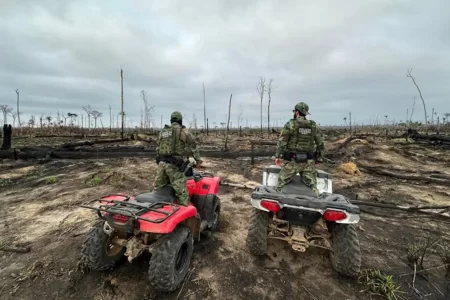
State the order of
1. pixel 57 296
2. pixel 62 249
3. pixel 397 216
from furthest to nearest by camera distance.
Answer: pixel 397 216 < pixel 62 249 < pixel 57 296

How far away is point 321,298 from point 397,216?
11.8ft

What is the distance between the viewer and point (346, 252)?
270 centimetres

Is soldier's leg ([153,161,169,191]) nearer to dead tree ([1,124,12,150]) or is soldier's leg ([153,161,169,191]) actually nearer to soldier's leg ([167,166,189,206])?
soldier's leg ([167,166,189,206])

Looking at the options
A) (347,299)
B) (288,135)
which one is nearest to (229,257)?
(347,299)

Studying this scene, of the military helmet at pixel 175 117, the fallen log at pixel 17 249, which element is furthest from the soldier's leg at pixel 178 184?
the fallen log at pixel 17 249

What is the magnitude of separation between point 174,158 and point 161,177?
34 cm

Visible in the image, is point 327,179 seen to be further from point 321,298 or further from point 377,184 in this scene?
point 377,184

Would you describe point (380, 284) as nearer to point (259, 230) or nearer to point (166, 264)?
point (259, 230)

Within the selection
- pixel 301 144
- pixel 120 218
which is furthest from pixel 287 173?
pixel 120 218

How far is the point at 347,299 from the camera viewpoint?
255 cm

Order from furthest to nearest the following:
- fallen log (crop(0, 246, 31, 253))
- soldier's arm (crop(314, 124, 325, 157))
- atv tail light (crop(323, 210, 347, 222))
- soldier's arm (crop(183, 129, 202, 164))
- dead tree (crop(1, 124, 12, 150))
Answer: dead tree (crop(1, 124, 12, 150)) → soldier's arm (crop(314, 124, 325, 157)) → fallen log (crop(0, 246, 31, 253)) → soldier's arm (crop(183, 129, 202, 164)) → atv tail light (crop(323, 210, 347, 222))

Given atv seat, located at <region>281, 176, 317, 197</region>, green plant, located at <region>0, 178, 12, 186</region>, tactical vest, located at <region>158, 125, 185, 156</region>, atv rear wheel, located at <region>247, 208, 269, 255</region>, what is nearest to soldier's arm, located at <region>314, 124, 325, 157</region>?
atv seat, located at <region>281, 176, 317, 197</region>

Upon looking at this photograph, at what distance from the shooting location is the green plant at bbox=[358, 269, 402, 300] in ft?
8.63

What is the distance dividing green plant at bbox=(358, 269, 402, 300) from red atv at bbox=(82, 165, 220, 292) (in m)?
2.20
